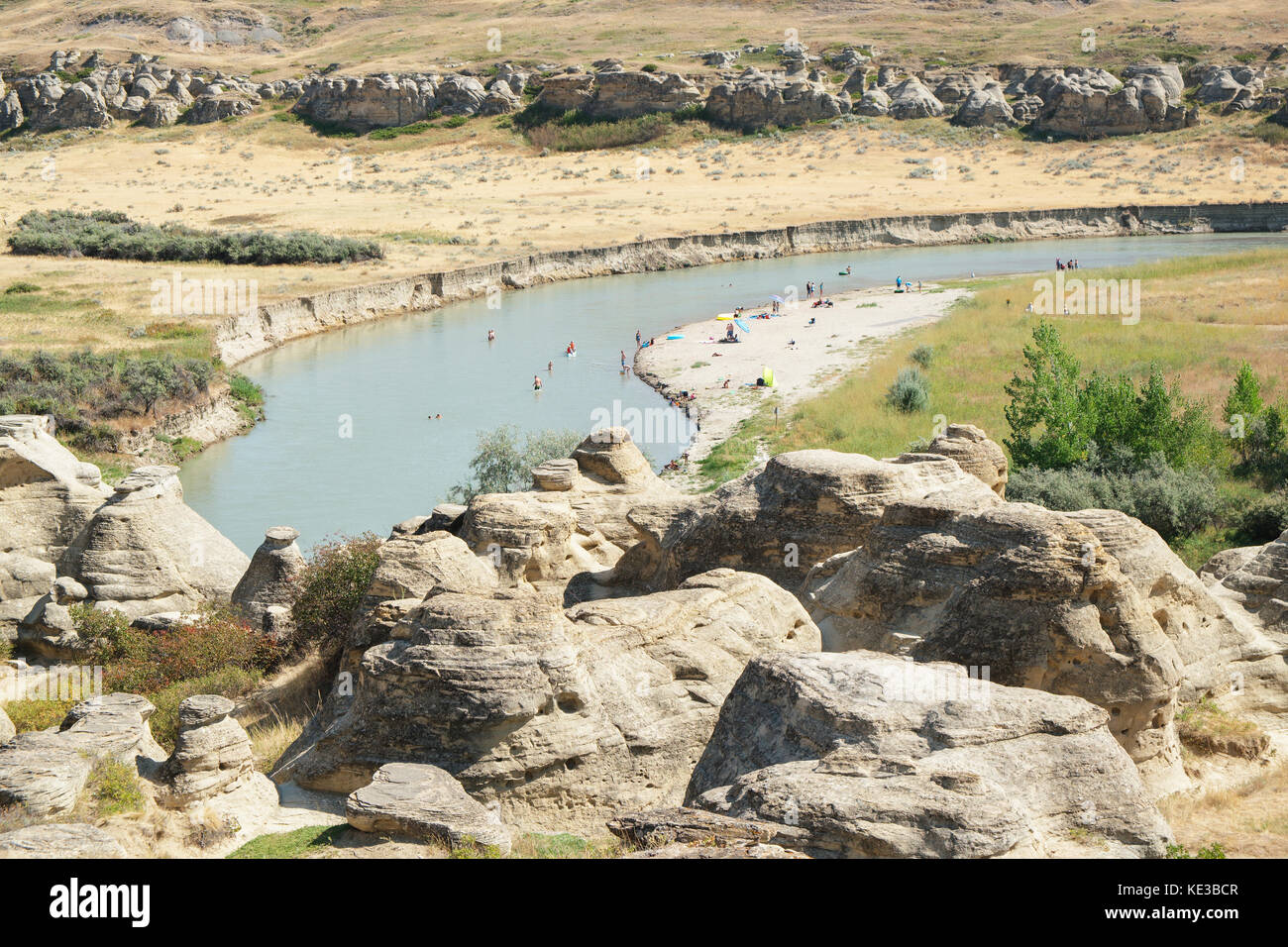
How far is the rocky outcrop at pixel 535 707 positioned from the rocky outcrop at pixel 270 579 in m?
8.06

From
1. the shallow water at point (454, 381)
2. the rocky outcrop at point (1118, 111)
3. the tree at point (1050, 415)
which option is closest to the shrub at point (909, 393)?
the tree at point (1050, 415)

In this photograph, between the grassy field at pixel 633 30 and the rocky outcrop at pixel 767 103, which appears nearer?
the rocky outcrop at pixel 767 103

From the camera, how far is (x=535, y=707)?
1452 cm

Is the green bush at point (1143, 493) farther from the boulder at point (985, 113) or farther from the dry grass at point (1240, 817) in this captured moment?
the boulder at point (985, 113)

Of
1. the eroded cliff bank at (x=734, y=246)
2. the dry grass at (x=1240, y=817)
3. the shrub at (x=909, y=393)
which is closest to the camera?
the dry grass at (x=1240, y=817)

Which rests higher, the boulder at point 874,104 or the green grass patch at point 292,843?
the boulder at point 874,104

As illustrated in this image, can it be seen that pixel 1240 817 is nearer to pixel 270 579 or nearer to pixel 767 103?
pixel 270 579

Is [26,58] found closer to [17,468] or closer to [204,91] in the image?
[204,91]

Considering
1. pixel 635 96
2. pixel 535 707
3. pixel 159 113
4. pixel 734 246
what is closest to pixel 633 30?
pixel 635 96

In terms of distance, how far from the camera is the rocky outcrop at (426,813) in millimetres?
12523

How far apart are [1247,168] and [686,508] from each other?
96.6 m

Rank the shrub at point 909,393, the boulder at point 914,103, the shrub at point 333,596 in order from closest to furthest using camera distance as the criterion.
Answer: the shrub at point 333,596, the shrub at point 909,393, the boulder at point 914,103

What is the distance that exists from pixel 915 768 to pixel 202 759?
9.44m

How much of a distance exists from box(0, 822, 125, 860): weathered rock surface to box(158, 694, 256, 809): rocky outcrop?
339cm
